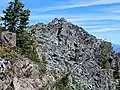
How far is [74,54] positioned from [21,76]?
2335 inches

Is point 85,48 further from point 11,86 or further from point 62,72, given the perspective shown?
point 11,86

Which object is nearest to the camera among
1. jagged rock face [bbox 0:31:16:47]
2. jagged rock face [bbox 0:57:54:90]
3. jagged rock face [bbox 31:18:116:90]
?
jagged rock face [bbox 0:57:54:90]

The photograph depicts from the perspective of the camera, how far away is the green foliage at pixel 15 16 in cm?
6838

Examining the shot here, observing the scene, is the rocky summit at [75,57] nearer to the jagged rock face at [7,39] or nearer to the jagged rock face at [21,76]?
the jagged rock face at [7,39]

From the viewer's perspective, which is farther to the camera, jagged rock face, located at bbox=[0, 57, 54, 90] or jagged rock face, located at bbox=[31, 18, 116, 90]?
jagged rock face, located at bbox=[31, 18, 116, 90]

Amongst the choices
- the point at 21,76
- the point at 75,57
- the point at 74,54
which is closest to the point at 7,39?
the point at 21,76

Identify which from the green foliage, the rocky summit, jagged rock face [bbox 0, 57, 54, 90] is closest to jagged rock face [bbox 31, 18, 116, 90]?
the rocky summit

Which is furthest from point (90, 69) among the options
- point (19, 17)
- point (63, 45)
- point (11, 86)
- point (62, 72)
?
point (11, 86)

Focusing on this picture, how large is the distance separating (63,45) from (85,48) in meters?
8.18

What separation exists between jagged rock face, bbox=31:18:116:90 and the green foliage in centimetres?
2056

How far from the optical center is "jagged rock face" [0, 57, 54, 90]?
4097 centimetres

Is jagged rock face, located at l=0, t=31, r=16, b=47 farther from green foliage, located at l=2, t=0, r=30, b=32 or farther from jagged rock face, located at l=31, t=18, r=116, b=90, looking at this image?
jagged rock face, located at l=31, t=18, r=116, b=90

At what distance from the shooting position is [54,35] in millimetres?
99812

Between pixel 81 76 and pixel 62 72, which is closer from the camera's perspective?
pixel 62 72
